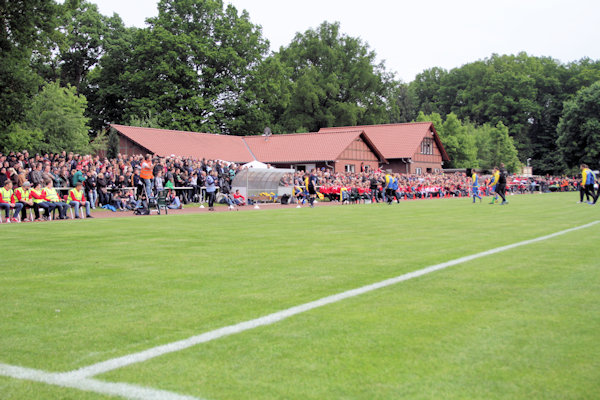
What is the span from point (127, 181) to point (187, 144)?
2550cm

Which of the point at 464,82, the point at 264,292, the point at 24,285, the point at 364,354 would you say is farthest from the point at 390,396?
the point at 464,82

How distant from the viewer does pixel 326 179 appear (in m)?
43.4

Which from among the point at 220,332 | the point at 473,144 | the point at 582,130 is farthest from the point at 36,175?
the point at 582,130

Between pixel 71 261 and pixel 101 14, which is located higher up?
pixel 101 14

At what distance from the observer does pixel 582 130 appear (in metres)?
82.1

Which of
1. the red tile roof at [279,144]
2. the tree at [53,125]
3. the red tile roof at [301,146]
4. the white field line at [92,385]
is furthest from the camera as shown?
the red tile roof at [301,146]

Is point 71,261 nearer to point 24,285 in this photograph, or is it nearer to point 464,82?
point 24,285

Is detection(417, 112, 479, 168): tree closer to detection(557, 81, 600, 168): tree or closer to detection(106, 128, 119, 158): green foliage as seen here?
detection(557, 81, 600, 168): tree

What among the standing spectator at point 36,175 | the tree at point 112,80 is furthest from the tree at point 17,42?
the tree at point 112,80

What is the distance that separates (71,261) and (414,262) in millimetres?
5379

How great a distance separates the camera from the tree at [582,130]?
265ft

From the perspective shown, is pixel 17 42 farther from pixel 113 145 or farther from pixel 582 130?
pixel 582 130

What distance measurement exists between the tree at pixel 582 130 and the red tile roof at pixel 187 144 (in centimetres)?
4992

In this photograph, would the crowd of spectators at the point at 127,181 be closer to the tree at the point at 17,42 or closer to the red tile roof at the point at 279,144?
the tree at the point at 17,42
